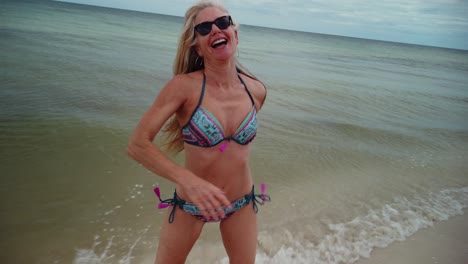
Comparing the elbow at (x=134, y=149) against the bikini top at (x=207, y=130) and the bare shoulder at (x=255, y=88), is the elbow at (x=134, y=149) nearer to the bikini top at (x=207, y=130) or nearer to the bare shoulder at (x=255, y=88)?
the bikini top at (x=207, y=130)

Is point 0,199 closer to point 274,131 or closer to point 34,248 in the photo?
point 34,248

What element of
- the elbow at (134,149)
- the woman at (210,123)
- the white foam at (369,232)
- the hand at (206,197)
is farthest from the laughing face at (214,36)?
the white foam at (369,232)

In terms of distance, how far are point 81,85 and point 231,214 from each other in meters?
9.58

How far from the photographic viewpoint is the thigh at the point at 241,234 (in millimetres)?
2318

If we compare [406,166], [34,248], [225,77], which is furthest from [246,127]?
[406,166]

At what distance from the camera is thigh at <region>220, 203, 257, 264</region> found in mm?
2318

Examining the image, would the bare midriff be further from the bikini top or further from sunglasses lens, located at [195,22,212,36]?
sunglasses lens, located at [195,22,212,36]

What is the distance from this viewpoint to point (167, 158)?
5.86ft

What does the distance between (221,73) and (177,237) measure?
3.87 feet

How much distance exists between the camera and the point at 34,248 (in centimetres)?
346

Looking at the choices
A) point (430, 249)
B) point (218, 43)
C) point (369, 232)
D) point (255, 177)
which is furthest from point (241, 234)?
point (255, 177)

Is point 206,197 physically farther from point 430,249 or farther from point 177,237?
point 430,249

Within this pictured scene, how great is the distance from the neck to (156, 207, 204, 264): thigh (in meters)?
0.94

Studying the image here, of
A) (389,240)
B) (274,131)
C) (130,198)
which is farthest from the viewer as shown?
(274,131)
